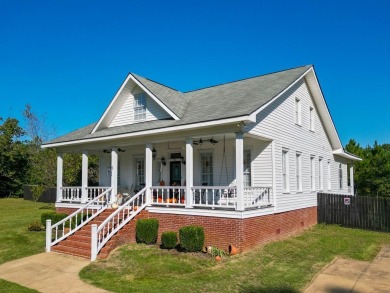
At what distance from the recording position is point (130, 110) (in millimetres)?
18266

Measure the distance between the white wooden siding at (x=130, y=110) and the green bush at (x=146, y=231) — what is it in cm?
549

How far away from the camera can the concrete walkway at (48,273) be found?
29.5ft

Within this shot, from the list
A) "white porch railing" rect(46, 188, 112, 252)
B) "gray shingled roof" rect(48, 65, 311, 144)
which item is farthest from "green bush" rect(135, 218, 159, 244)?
"gray shingled roof" rect(48, 65, 311, 144)

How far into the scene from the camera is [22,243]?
1412 cm

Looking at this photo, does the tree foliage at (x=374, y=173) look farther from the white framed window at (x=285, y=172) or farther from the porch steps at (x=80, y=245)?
the porch steps at (x=80, y=245)

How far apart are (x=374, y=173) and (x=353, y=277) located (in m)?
26.2

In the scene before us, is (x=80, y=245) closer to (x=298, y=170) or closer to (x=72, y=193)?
(x=72, y=193)

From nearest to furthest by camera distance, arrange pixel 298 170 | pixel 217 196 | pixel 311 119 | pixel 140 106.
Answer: pixel 217 196 → pixel 298 170 → pixel 140 106 → pixel 311 119

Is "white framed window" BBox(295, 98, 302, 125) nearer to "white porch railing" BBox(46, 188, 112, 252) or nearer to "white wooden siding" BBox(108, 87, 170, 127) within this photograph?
"white wooden siding" BBox(108, 87, 170, 127)

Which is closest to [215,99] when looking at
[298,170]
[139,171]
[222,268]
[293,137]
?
[293,137]

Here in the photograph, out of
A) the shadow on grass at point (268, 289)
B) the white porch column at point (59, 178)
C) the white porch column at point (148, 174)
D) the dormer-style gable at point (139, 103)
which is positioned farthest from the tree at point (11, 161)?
the shadow on grass at point (268, 289)

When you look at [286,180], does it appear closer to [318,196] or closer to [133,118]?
[318,196]

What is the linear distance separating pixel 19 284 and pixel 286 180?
36.9 feet

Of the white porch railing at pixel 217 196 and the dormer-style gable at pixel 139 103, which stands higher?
the dormer-style gable at pixel 139 103
